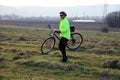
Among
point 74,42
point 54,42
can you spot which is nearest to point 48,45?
point 54,42

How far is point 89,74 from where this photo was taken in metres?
12.3

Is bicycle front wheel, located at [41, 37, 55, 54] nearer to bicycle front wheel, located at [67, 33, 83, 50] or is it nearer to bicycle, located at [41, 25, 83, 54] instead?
bicycle, located at [41, 25, 83, 54]

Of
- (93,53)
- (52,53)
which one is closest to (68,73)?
(52,53)

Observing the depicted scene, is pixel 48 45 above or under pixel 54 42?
under

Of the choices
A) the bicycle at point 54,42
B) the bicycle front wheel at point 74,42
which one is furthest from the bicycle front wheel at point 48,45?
the bicycle front wheel at point 74,42

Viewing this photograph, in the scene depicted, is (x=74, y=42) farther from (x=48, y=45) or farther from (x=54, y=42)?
(x=48, y=45)

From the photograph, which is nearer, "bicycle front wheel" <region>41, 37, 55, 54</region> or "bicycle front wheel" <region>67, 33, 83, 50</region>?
"bicycle front wheel" <region>41, 37, 55, 54</region>

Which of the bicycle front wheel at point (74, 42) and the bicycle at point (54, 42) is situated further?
the bicycle front wheel at point (74, 42)

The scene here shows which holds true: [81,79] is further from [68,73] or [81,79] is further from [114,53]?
[114,53]

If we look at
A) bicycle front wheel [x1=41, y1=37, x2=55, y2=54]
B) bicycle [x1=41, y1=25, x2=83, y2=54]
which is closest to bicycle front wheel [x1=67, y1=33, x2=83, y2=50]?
bicycle [x1=41, y1=25, x2=83, y2=54]

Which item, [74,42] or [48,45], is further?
[74,42]

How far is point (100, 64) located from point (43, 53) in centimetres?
365

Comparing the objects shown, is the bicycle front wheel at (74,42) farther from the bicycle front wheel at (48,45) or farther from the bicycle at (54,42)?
the bicycle front wheel at (48,45)

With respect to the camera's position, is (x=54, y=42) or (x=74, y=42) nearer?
(x=54, y=42)
